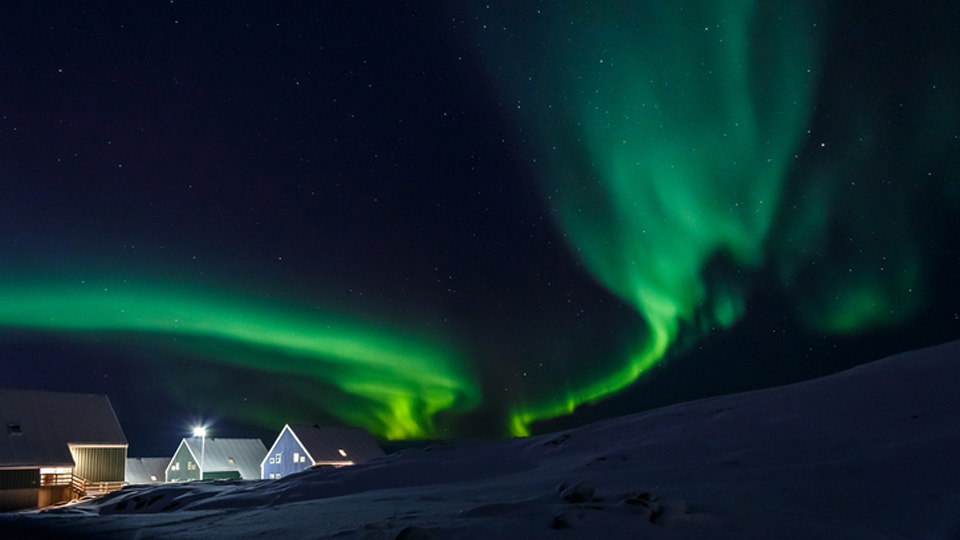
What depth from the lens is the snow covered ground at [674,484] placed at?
4.52 metres

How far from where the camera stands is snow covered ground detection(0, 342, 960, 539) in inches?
178

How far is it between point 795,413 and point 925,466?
3708 millimetres

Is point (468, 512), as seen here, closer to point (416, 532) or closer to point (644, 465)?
point (416, 532)

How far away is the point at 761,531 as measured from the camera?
419 centimetres

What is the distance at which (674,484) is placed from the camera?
6336mm

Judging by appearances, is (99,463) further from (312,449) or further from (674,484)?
(674,484)

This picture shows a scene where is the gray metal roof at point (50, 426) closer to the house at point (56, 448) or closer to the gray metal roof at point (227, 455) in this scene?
the house at point (56, 448)

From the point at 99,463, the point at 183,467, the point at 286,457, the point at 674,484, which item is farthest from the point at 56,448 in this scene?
the point at 674,484

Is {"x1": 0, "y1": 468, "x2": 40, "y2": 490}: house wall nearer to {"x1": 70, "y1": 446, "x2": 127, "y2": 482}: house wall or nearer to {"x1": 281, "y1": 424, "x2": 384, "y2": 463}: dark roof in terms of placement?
{"x1": 70, "y1": 446, "x2": 127, "y2": 482}: house wall

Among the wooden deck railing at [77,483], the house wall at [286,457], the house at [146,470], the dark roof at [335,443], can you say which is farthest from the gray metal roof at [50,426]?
the house at [146,470]

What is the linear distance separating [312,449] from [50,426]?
55.2ft

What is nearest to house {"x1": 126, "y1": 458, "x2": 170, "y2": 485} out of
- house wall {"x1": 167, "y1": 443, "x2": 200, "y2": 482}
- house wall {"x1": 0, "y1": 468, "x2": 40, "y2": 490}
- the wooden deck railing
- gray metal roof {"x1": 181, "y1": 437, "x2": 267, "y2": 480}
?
house wall {"x1": 167, "y1": 443, "x2": 200, "y2": 482}

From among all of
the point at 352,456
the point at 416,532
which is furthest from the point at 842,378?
the point at 352,456

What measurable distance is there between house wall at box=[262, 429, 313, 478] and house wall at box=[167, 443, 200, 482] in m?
8.10
